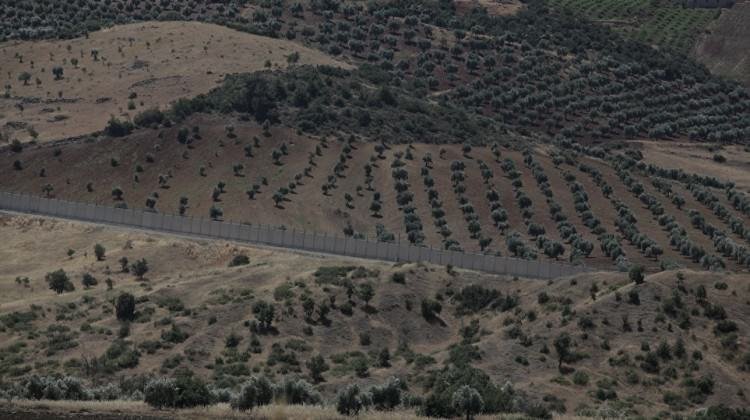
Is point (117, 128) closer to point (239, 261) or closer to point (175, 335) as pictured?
point (239, 261)

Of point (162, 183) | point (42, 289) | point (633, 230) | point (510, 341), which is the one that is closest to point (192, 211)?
point (162, 183)

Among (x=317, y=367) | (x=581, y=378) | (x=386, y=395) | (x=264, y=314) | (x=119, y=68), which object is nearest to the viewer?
(x=386, y=395)

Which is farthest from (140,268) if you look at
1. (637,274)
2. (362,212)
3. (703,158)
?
(703,158)

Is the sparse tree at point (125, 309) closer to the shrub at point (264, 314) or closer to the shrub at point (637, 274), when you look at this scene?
the shrub at point (264, 314)

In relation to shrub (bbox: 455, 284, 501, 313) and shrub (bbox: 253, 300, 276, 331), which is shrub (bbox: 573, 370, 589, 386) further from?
shrub (bbox: 253, 300, 276, 331)

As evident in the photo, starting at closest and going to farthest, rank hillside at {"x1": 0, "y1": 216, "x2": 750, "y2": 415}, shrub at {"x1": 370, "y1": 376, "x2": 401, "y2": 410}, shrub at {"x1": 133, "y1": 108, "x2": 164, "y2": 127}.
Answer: shrub at {"x1": 370, "y1": 376, "x2": 401, "y2": 410} → hillside at {"x1": 0, "y1": 216, "x2": 750, "y2": 415} → shrub at {"x1": 133, "y1": 108, "x2": 164, "y2": 127}

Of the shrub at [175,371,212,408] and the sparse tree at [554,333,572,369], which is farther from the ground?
the shrub at [175,371,212,408]

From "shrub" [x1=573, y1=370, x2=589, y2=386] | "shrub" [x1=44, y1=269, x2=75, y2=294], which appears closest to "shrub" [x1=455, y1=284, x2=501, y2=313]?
"shrub" [x1=573, y1=370, x2=589, y2=386]

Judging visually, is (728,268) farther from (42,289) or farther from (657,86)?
(657,86)
